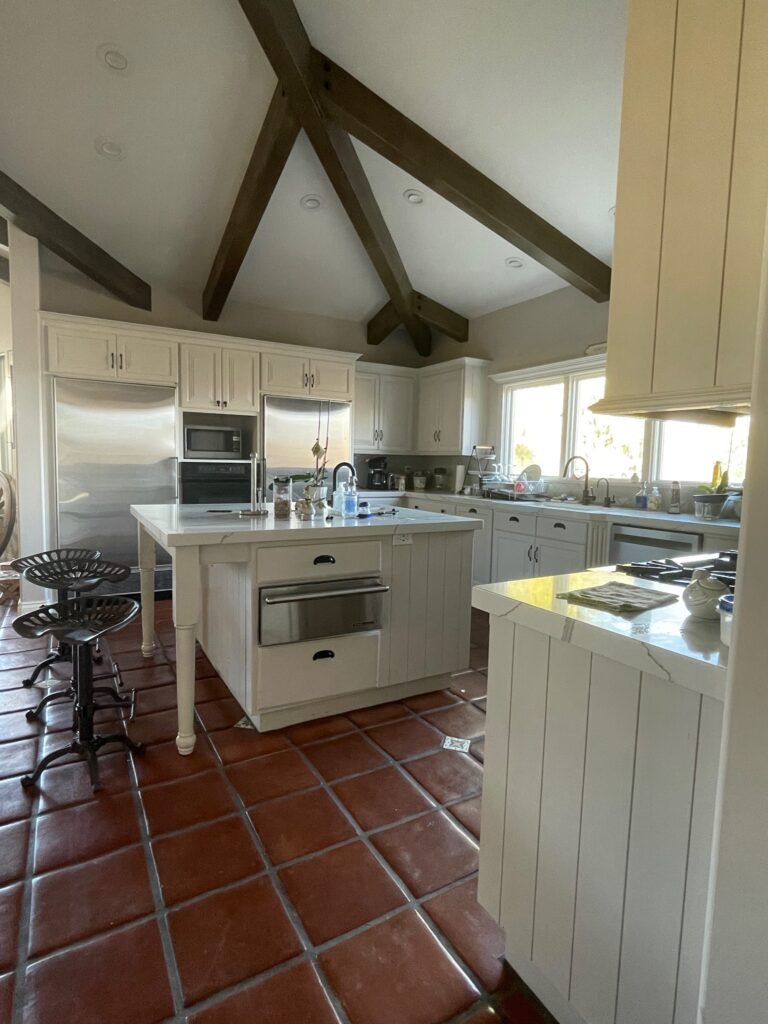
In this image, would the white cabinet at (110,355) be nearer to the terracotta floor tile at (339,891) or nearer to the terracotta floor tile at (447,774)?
the terracotta floor tile at (447,774)

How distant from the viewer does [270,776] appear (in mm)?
2002

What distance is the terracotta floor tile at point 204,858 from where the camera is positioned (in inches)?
58.5

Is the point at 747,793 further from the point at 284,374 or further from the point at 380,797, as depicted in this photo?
the point at 284,374

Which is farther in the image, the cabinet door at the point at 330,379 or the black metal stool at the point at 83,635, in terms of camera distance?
the cabinet door at the point at 330,379

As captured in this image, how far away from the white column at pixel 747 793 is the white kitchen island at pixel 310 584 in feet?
5.80

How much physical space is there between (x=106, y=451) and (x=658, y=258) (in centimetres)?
420

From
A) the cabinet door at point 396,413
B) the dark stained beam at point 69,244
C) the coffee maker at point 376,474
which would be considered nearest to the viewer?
the dark stained beam at point 69,244

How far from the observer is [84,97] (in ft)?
10.1

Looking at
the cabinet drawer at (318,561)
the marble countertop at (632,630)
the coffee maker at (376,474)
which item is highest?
the coffee maker at (376,474)

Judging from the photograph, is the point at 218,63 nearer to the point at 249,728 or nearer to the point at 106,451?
the point at 106,451

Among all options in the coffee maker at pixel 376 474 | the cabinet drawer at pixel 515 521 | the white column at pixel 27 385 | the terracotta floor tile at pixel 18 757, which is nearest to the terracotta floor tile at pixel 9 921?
the terracotta floor tile at pixel 18 757

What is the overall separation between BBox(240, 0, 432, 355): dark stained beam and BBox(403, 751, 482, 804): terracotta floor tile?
3576mm

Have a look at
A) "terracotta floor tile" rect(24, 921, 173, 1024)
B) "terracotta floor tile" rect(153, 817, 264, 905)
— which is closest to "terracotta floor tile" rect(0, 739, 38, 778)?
"terracotta floor tile" rect(153, 817, 264, 905)

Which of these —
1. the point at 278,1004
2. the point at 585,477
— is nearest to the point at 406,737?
the point at 278,1004
